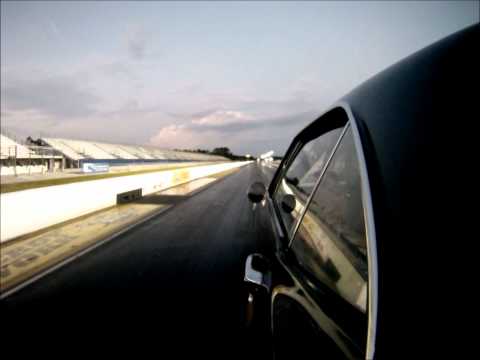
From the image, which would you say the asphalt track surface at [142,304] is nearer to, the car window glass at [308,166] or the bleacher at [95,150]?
the car window glass at [308,166]

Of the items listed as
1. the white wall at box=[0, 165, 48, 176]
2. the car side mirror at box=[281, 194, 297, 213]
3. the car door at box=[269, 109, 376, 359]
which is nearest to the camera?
the car door at box=[269, 109, 376, 359]

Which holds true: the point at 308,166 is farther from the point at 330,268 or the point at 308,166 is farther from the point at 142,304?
the point at 142,304

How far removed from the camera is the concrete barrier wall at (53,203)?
5.48m

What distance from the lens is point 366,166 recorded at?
0.78 metres

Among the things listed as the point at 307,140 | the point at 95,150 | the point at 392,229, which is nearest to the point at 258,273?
the point at 392,229

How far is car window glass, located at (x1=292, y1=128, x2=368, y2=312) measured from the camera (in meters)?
0.88

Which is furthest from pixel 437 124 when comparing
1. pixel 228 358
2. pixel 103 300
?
pixel 103 300

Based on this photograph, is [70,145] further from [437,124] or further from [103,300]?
[437,124]

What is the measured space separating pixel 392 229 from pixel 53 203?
328 inches

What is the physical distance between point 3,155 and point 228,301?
4028cm

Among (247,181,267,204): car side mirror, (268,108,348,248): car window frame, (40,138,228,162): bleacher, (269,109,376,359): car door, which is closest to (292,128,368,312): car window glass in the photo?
(269,109,376,359): car door

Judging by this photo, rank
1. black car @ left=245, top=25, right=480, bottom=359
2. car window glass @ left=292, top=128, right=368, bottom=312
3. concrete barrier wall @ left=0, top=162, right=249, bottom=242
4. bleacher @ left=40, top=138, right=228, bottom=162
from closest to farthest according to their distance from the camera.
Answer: black car @ left=245, top=25, right=480, bottom=359 → car window glass @ left=292, top=128, right=368, bottom=312 → concrete barrier wall @ left=0, top=162, right=249, bottom=242 → bleacher @ left=40, top=138, right=228, bottom=162

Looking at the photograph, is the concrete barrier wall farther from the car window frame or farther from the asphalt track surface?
the car window frame

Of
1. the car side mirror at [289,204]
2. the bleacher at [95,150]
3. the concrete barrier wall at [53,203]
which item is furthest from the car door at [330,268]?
the bleacher at [95,150]
